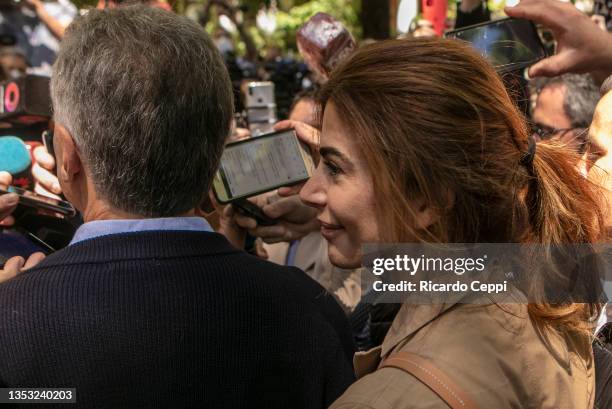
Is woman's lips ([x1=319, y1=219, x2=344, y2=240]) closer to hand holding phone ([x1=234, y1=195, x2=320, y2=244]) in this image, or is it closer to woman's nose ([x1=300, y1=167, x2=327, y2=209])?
woman's nose ([x1=300, y1=167, x2=327, y2=209])

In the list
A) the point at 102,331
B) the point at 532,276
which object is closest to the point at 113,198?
the point at 102,331

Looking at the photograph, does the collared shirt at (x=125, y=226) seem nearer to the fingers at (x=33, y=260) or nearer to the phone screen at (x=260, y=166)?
the fingers at (x=33, y=260)

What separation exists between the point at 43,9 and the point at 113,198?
3766 mm

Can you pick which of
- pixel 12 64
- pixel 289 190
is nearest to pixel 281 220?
pixel 289 190

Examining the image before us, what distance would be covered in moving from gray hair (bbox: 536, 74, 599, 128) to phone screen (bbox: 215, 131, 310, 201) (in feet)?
6.22

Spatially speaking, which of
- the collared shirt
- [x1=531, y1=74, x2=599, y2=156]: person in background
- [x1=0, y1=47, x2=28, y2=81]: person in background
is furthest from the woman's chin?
[x1=0, y1=47, x2=28, y2=81]: person in background

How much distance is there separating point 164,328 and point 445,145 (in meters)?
0.57

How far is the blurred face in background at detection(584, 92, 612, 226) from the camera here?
1.50 metres

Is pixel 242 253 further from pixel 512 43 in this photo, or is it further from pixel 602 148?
pixel 512 43

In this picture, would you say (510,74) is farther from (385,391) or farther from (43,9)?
(43,9)

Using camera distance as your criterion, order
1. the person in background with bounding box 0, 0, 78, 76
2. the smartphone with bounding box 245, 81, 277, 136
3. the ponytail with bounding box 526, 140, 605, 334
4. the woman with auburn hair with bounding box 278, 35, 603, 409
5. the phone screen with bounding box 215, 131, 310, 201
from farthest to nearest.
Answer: the person in background with bounding box 0, 0, 78, 76
the smartphone with bounding box 245, 81, 277, 136
the phone screen with bounding box 215, 131, 310, 201
the ponytail with bounding box 526, 140, 605, 334
the woman with auburn hair with bounding box 278, 35, 603, 409

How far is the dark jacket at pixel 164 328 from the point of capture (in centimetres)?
117

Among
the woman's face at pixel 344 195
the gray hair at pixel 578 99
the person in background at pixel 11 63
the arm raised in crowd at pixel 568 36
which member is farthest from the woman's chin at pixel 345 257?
the person in background at pixel 11 63

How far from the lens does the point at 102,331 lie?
1194 millimetres
